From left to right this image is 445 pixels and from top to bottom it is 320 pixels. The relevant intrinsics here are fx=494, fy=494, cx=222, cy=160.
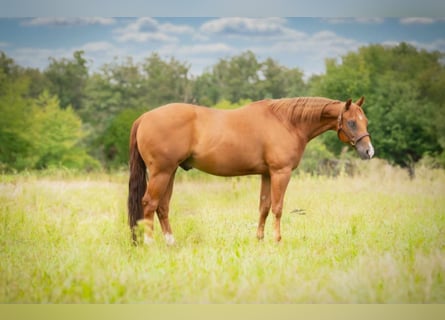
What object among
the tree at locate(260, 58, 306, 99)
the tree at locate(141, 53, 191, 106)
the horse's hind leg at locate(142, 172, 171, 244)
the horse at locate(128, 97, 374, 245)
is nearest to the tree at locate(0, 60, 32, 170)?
the horse at locate(128, 97, 374, 245)

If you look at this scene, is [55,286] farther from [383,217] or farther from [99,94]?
[99,94]

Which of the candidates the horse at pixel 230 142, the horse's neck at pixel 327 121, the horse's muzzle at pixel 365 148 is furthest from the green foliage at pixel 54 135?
the horse's muzzle at pixel 365 148

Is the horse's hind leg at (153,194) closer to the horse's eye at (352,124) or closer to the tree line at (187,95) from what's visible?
the horse's eye at (352,124)

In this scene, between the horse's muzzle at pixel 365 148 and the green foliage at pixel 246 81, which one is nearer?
the horse's muzzle at pixel 365 148

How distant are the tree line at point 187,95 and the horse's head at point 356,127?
1.80m

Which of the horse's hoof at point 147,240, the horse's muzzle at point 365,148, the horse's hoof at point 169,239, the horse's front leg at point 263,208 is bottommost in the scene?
the horse's hoof at point 169,239

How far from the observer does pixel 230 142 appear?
537 centimetres

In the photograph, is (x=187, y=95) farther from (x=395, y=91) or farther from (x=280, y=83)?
(x=395, y=91)

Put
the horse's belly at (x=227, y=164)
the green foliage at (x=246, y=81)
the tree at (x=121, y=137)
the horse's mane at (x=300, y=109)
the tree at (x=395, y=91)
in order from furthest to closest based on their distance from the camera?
the tree at (x=121, y=137)
the green foliage at (x=246, y=81)
the tree at (x=395, y=91)
the horse's mane at (x=300, y=109)
the horse's belly at (x=227, y=164)

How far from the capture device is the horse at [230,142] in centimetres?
528

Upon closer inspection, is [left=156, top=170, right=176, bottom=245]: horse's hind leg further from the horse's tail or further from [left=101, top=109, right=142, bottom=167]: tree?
[left=101, top=109, right=142, bottom=167]: tree

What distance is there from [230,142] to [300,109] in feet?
2.89

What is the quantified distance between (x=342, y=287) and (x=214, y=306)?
3.77ft

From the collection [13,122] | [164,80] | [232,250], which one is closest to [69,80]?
[164,80]
